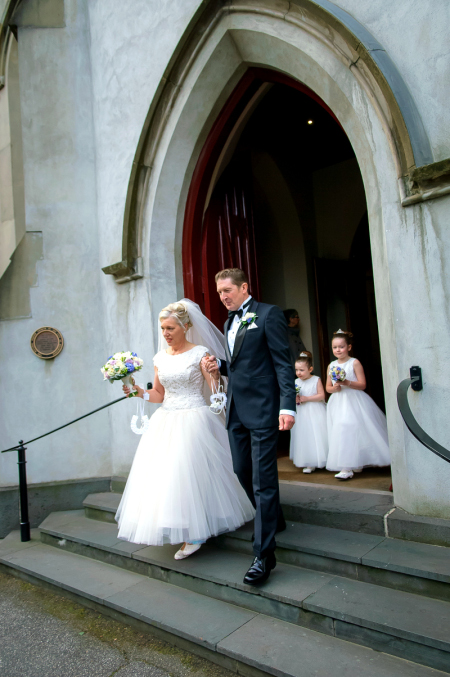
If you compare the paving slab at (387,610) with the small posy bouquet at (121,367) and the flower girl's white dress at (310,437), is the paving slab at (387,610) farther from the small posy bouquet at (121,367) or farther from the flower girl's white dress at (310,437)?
the flower girl's white dress at (310,437)

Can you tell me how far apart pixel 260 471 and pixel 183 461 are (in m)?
0.73

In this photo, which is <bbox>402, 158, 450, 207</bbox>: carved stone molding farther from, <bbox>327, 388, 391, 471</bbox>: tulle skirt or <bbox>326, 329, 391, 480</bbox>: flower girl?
<bbox>327, 388, 391, 471</bbox>: tulle skirt

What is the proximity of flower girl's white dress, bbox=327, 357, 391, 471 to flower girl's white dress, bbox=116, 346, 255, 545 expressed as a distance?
1.24 meters

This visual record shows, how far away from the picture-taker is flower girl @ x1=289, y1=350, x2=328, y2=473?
526 centimetres

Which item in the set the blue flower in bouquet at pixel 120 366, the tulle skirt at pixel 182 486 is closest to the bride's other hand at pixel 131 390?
the blue flower in bouquet at pixel 120 366

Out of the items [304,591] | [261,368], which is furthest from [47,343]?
[304,591]

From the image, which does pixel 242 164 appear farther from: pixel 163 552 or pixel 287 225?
pixel 163 552

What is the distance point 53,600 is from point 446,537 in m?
2.99

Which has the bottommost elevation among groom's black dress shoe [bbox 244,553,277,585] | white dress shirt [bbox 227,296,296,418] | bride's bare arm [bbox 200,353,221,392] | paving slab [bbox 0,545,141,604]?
paving slab [bbox 0,545,141,604]

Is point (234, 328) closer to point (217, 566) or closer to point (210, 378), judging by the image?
point (210, 378)

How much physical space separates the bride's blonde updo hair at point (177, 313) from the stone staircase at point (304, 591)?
1.71 m

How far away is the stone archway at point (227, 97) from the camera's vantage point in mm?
3520

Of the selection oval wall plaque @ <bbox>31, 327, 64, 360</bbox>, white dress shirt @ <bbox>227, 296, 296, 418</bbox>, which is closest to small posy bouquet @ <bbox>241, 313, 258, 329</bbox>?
white dress shirt @ <bbox>227, 296, 296, 418</bbox>

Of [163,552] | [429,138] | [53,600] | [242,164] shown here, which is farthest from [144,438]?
[242,164]
